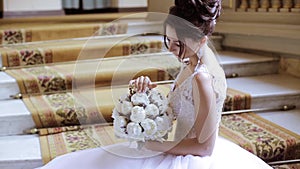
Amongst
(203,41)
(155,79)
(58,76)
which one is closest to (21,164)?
(58,76)

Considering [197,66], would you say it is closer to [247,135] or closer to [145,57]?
[145,57]

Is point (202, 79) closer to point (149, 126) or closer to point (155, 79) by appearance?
point (149, 126)

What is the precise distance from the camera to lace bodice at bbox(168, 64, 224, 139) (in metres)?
1.45

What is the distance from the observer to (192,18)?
1368 millimetres

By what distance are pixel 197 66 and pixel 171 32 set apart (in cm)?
17

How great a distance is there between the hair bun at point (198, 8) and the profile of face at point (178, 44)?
0.23 feet

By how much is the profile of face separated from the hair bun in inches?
2.8

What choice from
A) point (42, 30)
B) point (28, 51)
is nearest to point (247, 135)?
point (28, 51)

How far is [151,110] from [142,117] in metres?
0.04

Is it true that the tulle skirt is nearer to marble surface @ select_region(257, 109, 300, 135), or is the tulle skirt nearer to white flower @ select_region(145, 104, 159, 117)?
white flower @ select_region(145, 104, 159, 117)

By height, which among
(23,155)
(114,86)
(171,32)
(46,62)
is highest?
(171,32)

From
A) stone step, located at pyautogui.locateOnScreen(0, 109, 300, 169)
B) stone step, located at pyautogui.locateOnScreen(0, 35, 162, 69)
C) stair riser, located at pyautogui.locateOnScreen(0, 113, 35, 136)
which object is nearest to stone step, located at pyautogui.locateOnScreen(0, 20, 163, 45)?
Result: stone step, located at pyautogui.locateOnScreen(0, 35, 162, 69)

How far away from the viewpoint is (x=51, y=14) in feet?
19.9

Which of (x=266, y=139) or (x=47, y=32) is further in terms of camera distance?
(x=47, y=32)
